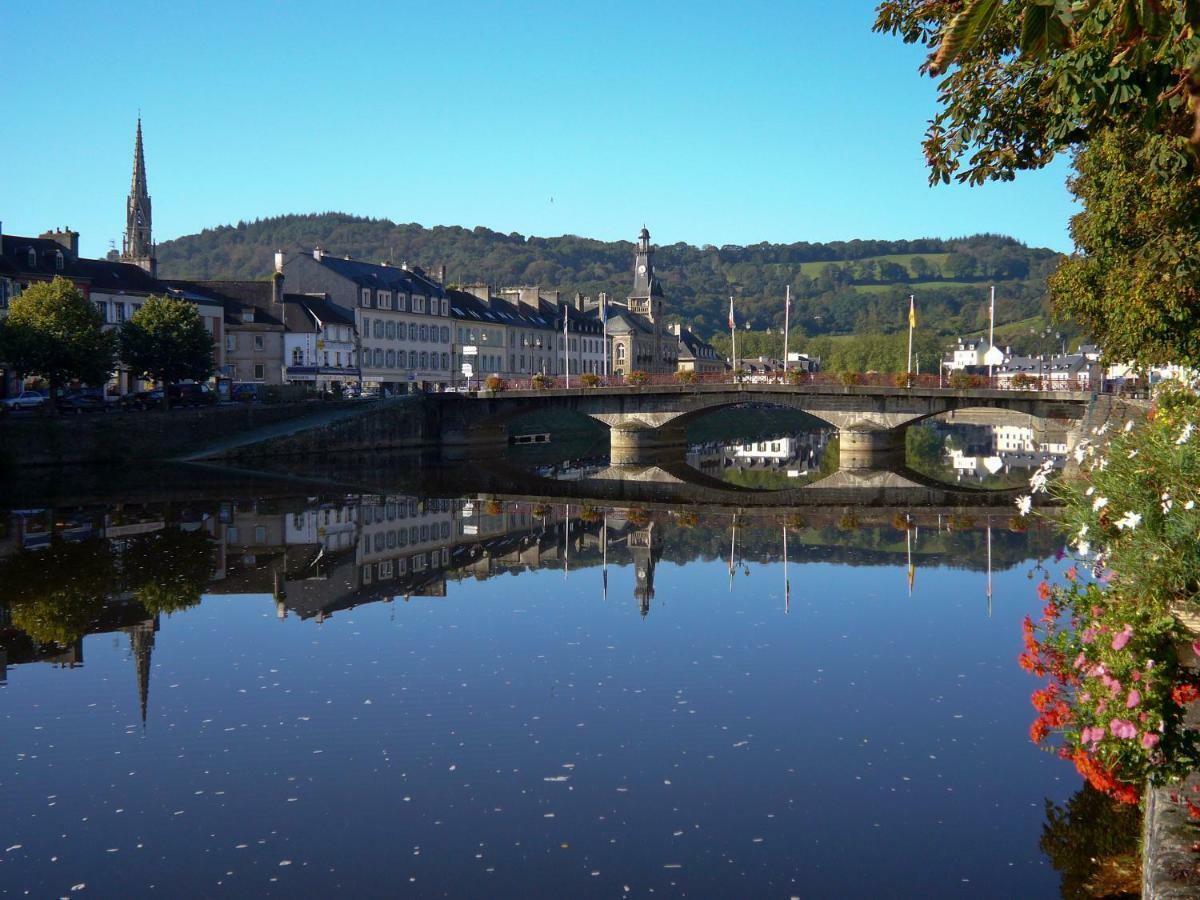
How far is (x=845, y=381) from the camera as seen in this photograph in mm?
61250

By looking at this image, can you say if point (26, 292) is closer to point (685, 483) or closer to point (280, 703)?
point (685, 483)

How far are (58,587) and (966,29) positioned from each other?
22.9 meters

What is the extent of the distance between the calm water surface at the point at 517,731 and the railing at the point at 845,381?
3204 centimetres

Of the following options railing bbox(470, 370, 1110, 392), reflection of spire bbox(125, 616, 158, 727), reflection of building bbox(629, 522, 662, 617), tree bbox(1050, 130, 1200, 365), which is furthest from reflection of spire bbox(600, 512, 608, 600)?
railing bbox(470, 370, 1110, 392)

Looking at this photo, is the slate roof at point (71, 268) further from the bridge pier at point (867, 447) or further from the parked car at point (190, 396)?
the bridge pier at point (867, 447)

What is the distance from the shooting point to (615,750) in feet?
46.2

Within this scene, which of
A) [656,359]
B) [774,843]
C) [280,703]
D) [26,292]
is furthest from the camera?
[656,359]

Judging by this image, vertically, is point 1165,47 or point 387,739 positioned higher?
point 1165,47

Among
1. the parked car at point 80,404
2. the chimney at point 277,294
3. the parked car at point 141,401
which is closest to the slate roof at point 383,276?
the chimney at point 277,294

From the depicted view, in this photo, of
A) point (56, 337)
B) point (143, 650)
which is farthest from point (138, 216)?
point (143, 650)

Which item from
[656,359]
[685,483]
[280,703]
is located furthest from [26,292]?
[656,359]

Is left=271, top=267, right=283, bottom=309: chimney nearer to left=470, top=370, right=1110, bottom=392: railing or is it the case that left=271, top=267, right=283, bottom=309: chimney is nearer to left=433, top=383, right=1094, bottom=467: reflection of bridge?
left=433, top=383, right=1094, bottom=467: reflection of bridge

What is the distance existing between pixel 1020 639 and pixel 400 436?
52.7m

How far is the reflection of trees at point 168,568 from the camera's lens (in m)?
23.4
